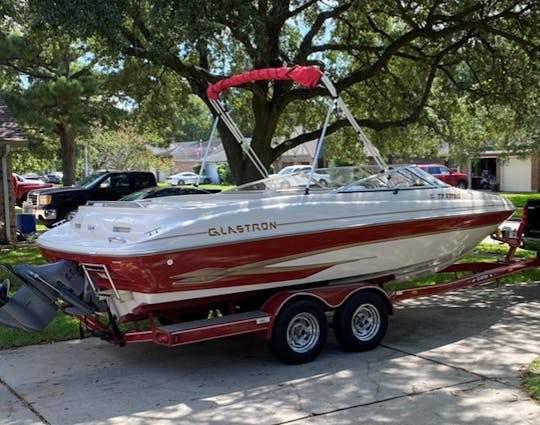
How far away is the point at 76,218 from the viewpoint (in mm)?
6973

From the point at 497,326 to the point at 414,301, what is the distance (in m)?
1.76

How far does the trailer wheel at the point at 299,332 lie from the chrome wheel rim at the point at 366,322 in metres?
0.44

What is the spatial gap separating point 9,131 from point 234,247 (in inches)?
491

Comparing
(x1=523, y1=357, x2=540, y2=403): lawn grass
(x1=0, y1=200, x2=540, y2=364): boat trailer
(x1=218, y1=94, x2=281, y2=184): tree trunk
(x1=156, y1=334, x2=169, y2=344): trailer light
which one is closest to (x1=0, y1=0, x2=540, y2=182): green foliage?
(x1=218, y1=94, x2=281, y2=184): tree trunk

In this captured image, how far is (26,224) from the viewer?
18.4 meters

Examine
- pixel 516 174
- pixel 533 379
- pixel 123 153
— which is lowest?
pixel 533 379

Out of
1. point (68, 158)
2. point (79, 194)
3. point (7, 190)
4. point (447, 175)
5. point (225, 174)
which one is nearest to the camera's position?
point (7, 190)

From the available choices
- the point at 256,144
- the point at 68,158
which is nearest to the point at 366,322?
the point at 256,144

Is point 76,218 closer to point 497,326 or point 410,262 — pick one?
point 410,262

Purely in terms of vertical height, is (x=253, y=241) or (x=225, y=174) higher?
(x=225, y=174)

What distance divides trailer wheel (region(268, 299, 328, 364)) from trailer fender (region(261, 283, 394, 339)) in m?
0.06

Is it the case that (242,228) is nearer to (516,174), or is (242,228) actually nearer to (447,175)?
(447,175)

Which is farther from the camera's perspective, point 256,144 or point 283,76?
point 256,144

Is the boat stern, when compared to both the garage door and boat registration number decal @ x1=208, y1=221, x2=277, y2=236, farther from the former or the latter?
the garage door
